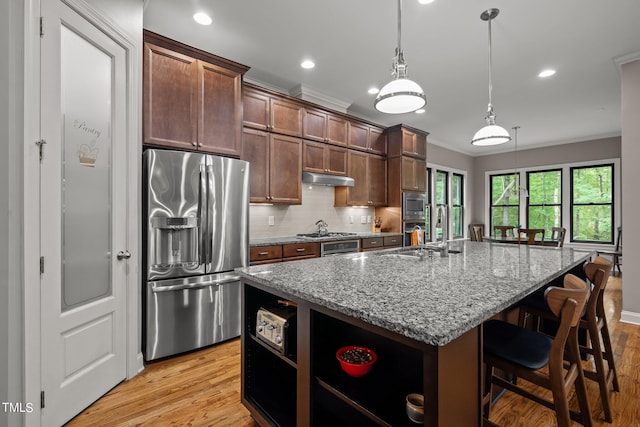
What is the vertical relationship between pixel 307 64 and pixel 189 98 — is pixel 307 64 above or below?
above

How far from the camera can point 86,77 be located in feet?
6.27

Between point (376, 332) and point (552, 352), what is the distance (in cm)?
77

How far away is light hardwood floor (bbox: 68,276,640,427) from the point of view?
5.71ft

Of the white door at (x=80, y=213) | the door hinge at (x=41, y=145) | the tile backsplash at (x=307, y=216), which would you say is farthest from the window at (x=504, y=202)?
the door hinge at (x=41, y=145)

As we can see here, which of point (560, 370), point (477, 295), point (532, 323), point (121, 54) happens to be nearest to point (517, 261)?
point (532, 323)

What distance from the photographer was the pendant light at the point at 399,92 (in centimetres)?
180

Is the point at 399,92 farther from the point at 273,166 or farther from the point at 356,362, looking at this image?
the point at 273,166

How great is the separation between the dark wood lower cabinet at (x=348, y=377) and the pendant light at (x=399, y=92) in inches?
52.7

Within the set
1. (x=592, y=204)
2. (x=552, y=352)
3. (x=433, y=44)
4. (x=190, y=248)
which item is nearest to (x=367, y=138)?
(x=433, y=44)

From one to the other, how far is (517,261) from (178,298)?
2.55 metres

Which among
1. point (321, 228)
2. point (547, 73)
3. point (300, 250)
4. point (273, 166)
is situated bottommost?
point (300, 250)

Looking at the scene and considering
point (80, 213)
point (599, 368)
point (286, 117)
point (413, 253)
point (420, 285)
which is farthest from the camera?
point (286, 117)

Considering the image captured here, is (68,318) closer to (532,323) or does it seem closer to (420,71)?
(532,323)

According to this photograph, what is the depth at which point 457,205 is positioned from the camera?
292 inches
